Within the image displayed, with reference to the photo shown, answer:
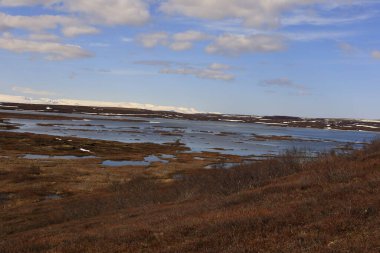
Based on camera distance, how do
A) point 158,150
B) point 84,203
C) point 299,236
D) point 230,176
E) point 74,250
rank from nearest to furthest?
1. point 299,236
2. point 74,250
3. point 84,203
4. point 230,176
5. point 158,150

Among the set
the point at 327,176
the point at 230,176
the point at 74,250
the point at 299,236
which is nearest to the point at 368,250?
the point at 299,236

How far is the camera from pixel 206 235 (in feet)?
40.9

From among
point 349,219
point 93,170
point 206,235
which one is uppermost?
point 349,219

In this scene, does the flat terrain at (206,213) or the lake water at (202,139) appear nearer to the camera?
the flat terrain at (206,213)

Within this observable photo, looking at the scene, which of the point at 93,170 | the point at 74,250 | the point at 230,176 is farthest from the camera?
the point at 93,170

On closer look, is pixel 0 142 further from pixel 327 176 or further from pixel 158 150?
pixel 327 176

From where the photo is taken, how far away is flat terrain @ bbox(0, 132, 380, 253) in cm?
1127

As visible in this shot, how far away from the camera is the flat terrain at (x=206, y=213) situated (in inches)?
444

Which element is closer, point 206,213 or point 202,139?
point 206,213

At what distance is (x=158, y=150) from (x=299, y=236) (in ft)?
205

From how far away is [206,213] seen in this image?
16.3m

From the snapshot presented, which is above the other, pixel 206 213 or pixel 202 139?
pixel 206 213

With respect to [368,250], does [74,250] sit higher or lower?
lower

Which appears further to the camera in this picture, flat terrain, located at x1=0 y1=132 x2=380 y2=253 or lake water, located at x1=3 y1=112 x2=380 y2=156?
lake water, located at x1=3 y1=112 x2=380 y2=156
